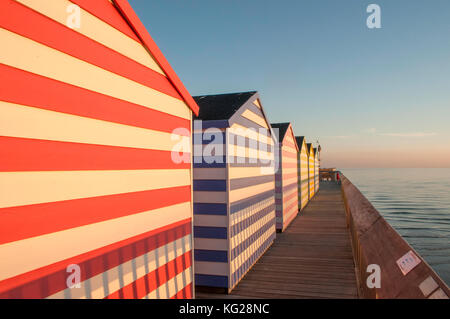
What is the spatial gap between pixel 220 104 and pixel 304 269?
3952 mm

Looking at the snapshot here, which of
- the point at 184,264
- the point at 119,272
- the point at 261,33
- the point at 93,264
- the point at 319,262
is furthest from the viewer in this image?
the point at 261,33

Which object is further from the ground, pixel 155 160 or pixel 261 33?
pixel 261 33

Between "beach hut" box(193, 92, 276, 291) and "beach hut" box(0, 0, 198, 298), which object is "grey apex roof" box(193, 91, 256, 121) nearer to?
"beach hut" box(193, 92, 276, 291)

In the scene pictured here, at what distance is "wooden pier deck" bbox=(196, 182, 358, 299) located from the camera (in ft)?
18.1

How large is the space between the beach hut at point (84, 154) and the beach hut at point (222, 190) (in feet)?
6.04

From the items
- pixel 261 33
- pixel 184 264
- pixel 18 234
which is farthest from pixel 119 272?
pixel 261 33

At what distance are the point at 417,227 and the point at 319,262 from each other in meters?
13.4

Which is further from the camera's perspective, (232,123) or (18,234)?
(232,123)

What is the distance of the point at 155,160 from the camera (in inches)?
125

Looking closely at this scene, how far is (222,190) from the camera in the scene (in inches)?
210

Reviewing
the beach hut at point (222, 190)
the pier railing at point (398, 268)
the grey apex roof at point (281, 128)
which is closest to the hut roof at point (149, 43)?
the beach hut at point (222, 190)

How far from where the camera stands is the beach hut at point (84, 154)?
1816mm

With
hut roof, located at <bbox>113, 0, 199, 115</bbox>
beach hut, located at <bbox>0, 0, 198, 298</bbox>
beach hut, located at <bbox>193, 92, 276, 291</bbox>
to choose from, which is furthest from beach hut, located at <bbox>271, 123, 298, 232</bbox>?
beach hut, located at <bbox>0, 0, 198, 298</bbox>

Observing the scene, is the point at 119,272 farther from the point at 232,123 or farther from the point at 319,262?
the point at 319,262
